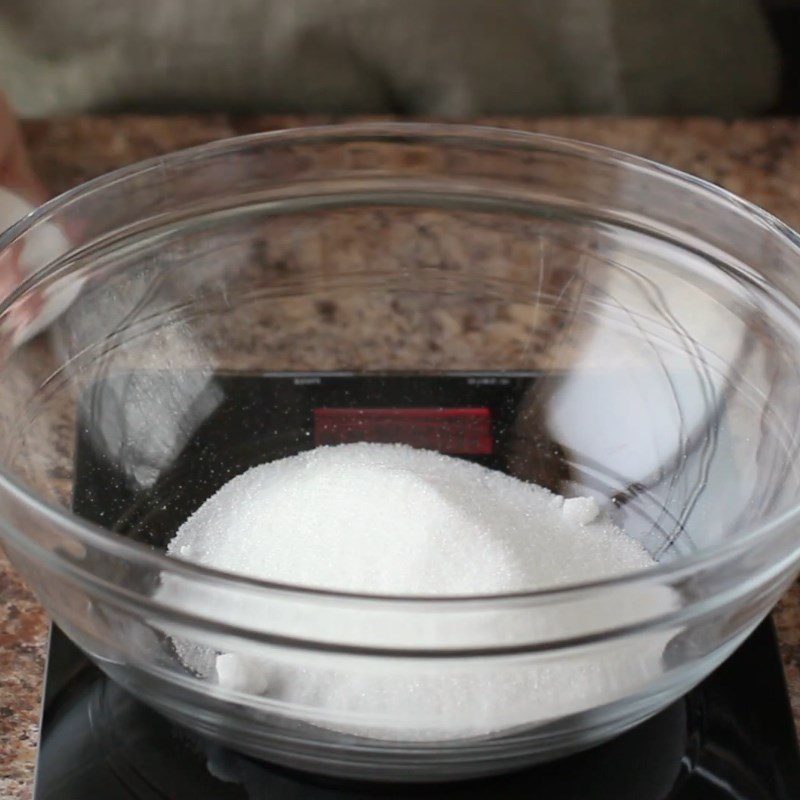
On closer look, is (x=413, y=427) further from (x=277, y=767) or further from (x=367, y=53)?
(x=367, y=53)

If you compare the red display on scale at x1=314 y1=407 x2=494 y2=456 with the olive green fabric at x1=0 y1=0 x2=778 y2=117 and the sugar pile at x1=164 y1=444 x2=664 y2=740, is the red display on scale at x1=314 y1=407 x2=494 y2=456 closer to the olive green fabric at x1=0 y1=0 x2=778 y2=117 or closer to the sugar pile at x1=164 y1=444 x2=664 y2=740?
the sugar pile at x1=164 y1=444 x2=664 y2=740

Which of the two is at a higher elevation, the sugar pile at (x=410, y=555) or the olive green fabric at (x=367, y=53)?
the sugar pile at (x=410, y=555)

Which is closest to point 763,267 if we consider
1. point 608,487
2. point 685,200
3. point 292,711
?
point 685,200

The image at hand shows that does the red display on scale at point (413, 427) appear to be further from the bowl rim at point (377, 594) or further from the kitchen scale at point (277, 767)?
the bowl rim at point (377, 594)

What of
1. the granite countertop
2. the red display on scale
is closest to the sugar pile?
the red display on scale

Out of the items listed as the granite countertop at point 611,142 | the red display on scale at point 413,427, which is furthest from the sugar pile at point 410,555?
the granite countertop at point 611,142

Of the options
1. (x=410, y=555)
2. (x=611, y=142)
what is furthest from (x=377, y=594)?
(x=611, y=142)

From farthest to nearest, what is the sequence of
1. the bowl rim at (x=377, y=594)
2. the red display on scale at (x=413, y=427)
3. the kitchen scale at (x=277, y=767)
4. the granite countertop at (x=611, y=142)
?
the granite countertop at (x=611, y=142) < the red display on scale at (x=413, y=427) < the kitchen scale at (x=277, y=767) < the bowl rim at (x=377, y=594)

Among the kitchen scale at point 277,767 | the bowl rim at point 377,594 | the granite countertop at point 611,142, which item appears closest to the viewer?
the bowl rim at point 377,594
